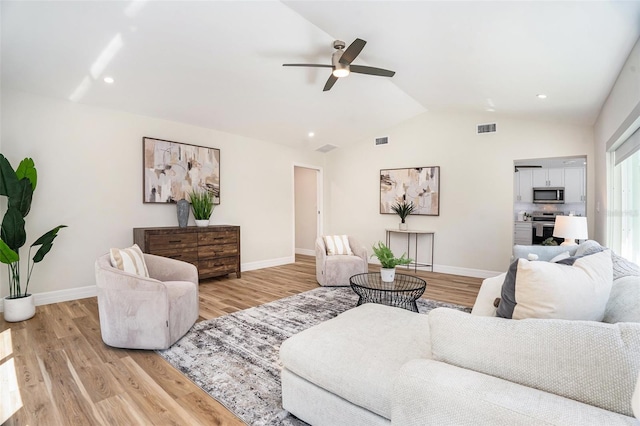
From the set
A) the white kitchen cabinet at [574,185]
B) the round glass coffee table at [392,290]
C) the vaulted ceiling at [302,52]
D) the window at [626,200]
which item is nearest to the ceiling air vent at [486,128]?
the vaulted ceiling at [302,52]

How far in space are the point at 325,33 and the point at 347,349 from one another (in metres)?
3.20

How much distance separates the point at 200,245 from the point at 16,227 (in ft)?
6.75

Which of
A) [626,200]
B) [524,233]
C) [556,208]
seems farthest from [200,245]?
[556,208]

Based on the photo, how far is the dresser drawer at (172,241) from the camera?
13.9 ft

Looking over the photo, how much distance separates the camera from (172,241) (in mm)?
4438

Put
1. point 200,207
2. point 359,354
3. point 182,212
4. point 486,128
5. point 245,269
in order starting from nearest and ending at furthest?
point 359,354 → point 182,212 → point 200,207 → point 486,128 → point 245,269

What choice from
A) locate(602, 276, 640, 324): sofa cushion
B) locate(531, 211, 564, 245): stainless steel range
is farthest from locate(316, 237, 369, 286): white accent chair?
locate(531, 211, 564, 245): stainless steel range

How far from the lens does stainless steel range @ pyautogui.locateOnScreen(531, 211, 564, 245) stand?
713 centimetres

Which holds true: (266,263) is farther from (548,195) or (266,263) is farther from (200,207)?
(548,195)

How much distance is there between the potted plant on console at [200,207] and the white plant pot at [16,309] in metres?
2.21

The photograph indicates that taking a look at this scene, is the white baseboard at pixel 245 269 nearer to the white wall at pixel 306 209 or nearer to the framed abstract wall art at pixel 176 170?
the white wall at pixel 306 209

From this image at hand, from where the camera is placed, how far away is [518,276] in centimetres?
133

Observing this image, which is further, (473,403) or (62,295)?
(62,295)

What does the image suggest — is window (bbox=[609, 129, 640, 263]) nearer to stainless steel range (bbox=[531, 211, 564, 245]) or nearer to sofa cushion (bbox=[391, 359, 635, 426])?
sofa cushion (bbox=[391, 359, 635, 426])
